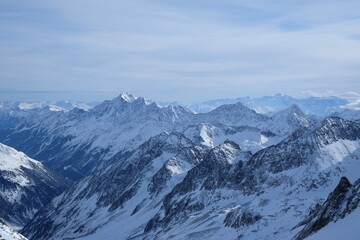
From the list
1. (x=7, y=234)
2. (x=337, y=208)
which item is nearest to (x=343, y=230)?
(x=337, y=208)

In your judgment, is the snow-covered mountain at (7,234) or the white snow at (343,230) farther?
the snow-covered mountain at (7,234)

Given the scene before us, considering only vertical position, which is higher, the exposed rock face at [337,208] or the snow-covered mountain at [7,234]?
the exposed rock face at [337,208]

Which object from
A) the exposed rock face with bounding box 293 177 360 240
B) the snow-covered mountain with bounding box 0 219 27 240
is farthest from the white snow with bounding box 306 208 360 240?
the snow-covered mountain with bounding box 0 219 27 240

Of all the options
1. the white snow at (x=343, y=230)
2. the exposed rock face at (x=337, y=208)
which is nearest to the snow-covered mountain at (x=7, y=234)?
the exposed rock face at (x=337, y=208)

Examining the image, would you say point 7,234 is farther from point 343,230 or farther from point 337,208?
point 343,230

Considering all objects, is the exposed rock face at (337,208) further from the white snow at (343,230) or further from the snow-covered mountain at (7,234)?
the snow-covered mountain at (7,234)

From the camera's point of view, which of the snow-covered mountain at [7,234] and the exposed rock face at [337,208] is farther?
the snow-covered mountain at [7,234]

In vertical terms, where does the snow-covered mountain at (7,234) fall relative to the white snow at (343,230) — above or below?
below

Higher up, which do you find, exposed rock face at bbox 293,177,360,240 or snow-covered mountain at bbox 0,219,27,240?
exposed rock face at bbox 293,177,360,240

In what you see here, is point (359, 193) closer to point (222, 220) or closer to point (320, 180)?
point (222, 220)

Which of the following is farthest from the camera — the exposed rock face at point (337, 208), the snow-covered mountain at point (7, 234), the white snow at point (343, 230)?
the snow-covered mountain at point (7, 234)

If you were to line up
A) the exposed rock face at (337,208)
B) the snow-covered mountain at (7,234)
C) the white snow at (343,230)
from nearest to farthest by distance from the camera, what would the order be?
the white snow at (343,230)
the exposed rock face at (337,208)
the snow-covered mountain at (7,234)

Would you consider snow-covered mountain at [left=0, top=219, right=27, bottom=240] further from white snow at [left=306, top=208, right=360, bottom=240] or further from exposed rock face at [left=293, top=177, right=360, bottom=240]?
white snow at [left=306, top=208, right=360, bottom=240]
